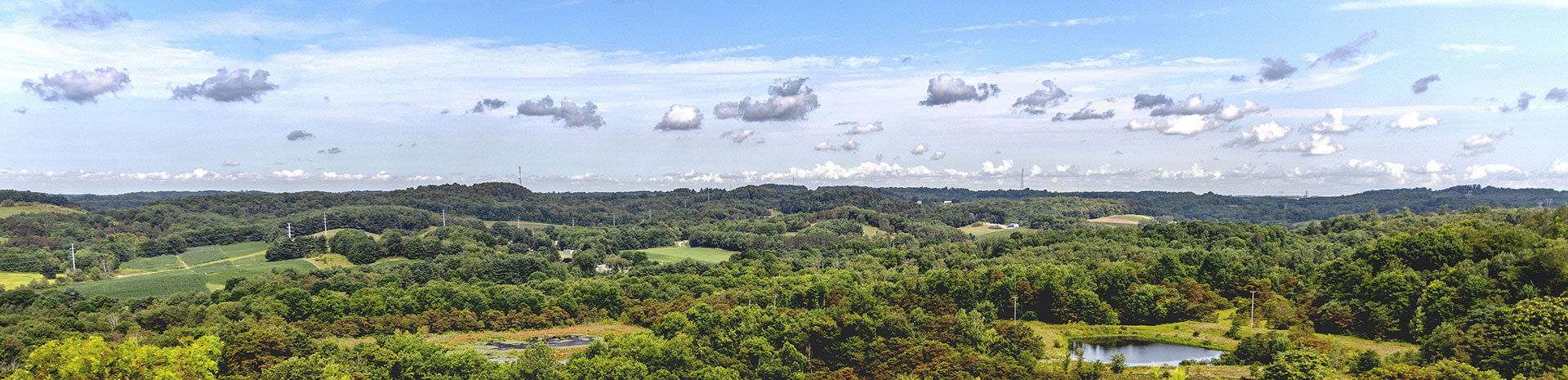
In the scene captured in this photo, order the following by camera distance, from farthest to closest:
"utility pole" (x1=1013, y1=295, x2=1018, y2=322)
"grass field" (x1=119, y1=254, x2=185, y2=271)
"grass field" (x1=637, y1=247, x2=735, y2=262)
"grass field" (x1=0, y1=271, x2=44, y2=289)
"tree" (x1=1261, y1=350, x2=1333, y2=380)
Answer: "grass field" (x1=637, y1=247, x2=735, y2=262), "grass field" (x1=119, y1=254, x2=185, y2=271), "grass field" (x1=0, y1=271, x2=44, y2=289), "utility pole" (x1=1013, y1=295, x2=1018, y2=322), "tree" (x1=1261, y1=350, x2=1333, y2=380)

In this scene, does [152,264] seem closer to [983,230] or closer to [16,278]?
[16,278]

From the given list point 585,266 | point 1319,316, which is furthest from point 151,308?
point 1319,316

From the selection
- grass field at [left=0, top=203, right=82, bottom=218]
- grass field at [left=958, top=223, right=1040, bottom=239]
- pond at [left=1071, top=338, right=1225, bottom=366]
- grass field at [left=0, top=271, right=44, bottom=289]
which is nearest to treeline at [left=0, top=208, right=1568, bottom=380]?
pond at [left=1071, top=338, right=1225, bottom=366]

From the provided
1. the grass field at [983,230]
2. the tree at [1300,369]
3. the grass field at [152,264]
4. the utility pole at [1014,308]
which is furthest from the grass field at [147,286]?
the grass field at [983,230]

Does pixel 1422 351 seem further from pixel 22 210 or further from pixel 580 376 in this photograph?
pixel 22 210

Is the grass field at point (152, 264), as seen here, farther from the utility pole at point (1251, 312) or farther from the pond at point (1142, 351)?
the utility pole at point (1251, 312)

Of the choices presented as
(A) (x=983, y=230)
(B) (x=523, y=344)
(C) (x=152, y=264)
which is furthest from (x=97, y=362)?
(A) (x=983, y=230)

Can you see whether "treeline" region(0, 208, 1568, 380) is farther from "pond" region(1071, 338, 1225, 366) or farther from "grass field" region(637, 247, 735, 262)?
"grass field" region(637, 247, 735, 262)
